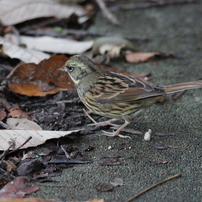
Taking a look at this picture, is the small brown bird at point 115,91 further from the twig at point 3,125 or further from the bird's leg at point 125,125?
the twig at point 3,125

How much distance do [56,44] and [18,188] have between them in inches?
144

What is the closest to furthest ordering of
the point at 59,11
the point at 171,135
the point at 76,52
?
the point at 171,135
the point at 76,52
the point at 59,11

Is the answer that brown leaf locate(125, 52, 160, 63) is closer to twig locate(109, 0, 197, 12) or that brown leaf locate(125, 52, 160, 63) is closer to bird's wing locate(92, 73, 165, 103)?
bird's wing locate(92, 73, 165, 103)

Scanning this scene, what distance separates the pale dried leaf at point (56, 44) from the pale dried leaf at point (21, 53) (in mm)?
447

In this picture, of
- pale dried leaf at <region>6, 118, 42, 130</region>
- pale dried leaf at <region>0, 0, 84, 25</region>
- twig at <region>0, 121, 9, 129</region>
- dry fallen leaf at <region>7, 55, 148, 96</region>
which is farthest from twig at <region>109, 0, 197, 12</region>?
twig at <region>0, 121, 9, 129</region>

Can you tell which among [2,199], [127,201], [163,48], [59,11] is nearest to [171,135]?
[127,201]

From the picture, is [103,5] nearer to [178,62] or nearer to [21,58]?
[178,62]

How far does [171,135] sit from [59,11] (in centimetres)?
434

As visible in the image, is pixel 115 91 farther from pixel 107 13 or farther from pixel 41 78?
pixel 107 13

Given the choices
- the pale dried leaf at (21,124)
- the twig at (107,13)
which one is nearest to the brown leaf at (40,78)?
the pale dried leaf at (21,124)

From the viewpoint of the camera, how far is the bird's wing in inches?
199

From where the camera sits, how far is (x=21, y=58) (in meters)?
6.20

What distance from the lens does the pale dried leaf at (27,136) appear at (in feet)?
15.1

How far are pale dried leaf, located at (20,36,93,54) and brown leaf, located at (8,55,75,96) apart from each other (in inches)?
32.3
